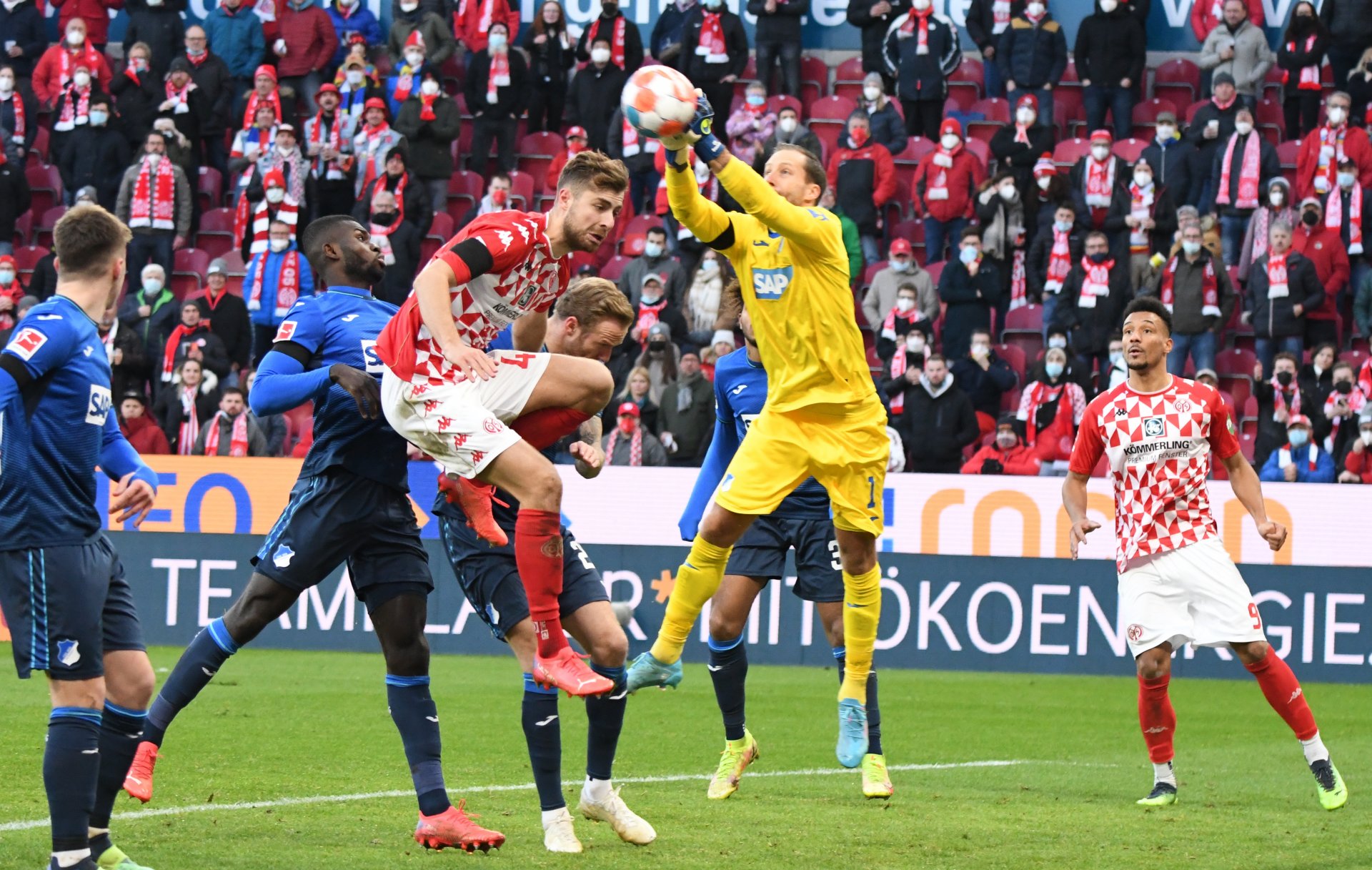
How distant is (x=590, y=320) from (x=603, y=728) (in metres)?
1.65

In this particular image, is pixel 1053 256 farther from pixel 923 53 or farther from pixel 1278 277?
pixel 923 53

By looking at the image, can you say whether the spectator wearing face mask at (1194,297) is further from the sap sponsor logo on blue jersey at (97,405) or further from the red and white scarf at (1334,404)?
the sap sponsor logo on blue jersey at (97,405)

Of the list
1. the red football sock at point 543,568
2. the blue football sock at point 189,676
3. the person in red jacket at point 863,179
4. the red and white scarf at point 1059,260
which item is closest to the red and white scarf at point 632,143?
the person in red jacket at point 863,179

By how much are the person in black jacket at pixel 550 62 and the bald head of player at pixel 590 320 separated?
15220mm

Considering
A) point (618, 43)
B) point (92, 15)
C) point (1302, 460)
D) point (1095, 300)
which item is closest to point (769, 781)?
point (1302, 460)

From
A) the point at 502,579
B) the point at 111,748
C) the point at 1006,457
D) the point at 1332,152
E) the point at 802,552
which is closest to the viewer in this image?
the point at 111,748

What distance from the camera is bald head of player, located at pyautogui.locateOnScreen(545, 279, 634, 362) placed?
708 centimetres

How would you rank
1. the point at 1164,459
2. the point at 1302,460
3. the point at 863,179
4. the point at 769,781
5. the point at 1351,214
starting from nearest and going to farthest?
the point at 1164,459, the point at 769,781, the point at 1302,460, the point at 1351,214, the point at 863,179

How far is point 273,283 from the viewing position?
1970 cm

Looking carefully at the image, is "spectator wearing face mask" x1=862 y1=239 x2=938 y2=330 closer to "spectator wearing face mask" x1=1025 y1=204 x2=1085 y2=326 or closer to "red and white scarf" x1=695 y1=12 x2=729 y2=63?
"spectator wearing face mask" x1=1025 y1=204 x2=1085 y2=326

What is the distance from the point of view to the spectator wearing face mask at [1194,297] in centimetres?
1862

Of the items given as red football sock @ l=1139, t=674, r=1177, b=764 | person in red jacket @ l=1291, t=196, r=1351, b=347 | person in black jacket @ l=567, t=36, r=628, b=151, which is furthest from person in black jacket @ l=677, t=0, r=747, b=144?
red football sock @ l=1139, t=674, r=1177, b=764

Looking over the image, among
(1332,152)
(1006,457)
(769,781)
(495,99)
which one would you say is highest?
(495,99)

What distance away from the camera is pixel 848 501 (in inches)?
298
